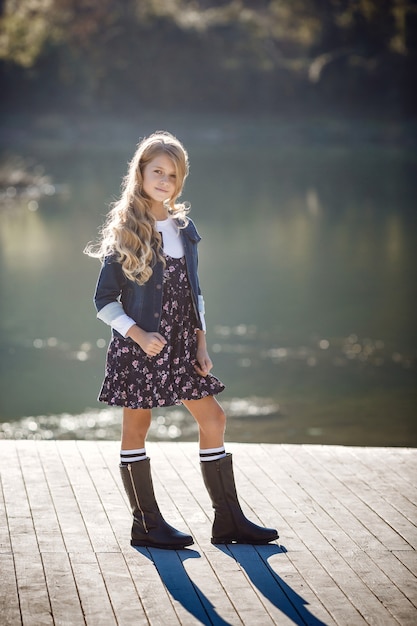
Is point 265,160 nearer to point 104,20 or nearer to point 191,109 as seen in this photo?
point 191,109

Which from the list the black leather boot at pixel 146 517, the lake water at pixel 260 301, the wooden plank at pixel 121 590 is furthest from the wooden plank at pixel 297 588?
the lake water at pixel 260 301

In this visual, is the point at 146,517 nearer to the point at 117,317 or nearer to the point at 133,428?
the point at 133,428

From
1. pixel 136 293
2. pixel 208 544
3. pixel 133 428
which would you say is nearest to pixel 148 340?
pixel 136 293

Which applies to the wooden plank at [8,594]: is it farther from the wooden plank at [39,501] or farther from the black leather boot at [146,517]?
the black leather boot at [146,517]

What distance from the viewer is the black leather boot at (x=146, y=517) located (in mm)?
3266

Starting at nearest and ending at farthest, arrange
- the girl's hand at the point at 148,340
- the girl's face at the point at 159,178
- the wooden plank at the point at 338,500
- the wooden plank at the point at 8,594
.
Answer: the wooden plank at the point at 8,594, the girl's hand at the point at 148,340, the girl's face at the point at 159,178, the wooden plank at the point at 338,500

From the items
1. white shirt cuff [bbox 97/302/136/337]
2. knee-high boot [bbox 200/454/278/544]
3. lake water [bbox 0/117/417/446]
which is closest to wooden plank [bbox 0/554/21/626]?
knee-high boot [bbox 200/454/278/544]

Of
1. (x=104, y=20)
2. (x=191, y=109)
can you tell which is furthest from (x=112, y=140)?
(x=104, y=20)

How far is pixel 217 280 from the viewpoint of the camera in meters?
15.1

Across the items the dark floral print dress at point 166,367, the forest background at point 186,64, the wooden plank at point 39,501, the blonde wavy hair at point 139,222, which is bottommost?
the wooden plank at point 39,501

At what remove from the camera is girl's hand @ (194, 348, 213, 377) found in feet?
10.8

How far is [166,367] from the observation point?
A: 3260mm

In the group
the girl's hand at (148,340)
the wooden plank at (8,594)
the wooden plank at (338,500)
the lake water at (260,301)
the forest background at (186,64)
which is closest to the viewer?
the wooden plank at (8,594)

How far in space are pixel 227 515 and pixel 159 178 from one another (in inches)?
39.9
